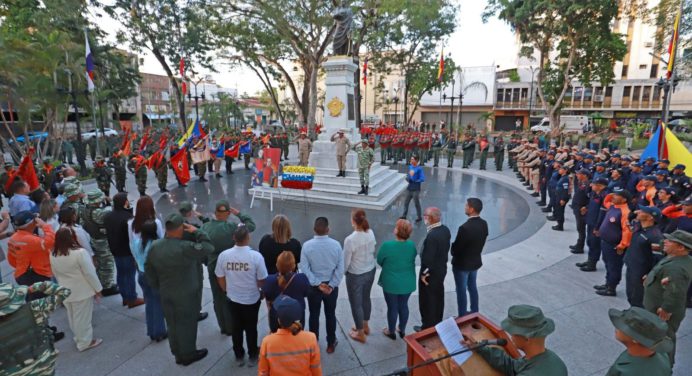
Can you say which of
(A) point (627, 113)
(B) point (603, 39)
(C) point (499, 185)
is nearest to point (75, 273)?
(C) point (499, 185)

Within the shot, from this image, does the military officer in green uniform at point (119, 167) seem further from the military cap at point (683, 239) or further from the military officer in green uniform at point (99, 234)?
the military cap at point (683, 239)

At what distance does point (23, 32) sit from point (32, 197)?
17.3 m

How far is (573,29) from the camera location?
979 inches

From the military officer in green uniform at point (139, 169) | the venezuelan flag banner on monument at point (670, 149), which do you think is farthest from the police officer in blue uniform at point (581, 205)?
the military officer in green uniform at point (139, 169)

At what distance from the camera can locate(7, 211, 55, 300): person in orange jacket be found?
4.27m

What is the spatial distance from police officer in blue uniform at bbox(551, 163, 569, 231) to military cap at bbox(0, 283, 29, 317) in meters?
9.47

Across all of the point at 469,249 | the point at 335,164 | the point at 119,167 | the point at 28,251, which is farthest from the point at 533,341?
the point at 119,167

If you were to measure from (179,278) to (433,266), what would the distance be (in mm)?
2752

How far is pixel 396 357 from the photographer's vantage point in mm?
4219

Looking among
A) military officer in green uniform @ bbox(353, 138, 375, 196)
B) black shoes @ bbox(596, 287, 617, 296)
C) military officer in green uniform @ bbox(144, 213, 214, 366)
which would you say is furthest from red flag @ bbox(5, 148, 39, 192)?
black shoes @ bbox(596, 287, 617, 296)

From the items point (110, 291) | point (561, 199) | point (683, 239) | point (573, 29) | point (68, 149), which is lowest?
point (110, 291)

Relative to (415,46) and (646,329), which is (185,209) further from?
(415,46)

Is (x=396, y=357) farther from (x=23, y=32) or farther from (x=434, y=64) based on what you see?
(x=434, y=64)

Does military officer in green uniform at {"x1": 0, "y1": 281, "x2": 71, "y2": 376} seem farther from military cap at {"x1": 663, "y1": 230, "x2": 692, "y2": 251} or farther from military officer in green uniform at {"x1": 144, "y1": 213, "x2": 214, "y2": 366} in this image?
military cap at {"x1": 663, "y1": 230, "x2": 692, "y2": 251}
